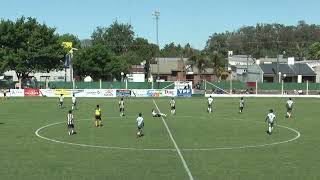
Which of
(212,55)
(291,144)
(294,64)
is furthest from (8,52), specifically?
(291,144)

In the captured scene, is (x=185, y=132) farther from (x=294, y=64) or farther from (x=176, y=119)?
(x=294, y=64)

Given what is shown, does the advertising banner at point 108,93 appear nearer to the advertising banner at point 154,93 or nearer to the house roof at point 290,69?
the advertising banner at point 154,93

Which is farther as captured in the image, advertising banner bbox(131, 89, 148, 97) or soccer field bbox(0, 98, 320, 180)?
advertising banner bbox(131, 89, 148, 97)

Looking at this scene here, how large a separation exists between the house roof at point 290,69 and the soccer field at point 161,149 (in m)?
68.5

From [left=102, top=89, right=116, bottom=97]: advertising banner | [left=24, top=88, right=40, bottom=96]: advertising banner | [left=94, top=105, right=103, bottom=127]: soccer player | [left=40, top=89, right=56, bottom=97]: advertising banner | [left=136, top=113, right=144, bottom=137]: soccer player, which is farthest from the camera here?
[left=102, top=89, right=116, bottom=97]: advertising banner

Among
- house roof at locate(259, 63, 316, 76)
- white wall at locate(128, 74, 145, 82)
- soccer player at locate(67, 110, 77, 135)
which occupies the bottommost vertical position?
soccer player at locate(67, 110, 77, 135)

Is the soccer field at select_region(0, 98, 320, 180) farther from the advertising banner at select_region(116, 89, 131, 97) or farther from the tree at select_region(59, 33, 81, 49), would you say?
the tree at select_region(59, 33, 81, 49)

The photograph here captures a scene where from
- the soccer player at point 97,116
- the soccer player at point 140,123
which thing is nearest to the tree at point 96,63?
the soccer player at point 97,116

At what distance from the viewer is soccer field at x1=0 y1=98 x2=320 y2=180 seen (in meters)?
20.6

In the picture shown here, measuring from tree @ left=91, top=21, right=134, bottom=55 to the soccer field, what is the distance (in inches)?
4975

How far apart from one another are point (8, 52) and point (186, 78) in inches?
2118

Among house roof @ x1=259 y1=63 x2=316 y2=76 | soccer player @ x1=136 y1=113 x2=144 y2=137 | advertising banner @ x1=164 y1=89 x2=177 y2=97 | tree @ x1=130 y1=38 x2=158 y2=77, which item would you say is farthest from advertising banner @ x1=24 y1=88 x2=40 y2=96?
tree @ x1=130 y1=38 x2=158 y2=77

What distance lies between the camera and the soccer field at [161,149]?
20578 millimetres

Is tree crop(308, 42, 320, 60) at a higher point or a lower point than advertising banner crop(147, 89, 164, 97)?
Answer: higher
